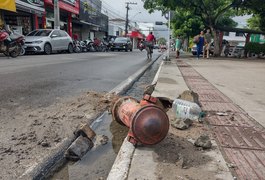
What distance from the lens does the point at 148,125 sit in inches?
103

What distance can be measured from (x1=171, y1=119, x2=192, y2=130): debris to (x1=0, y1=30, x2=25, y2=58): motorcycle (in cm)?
1216

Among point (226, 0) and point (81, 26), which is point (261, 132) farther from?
point (81, 26)

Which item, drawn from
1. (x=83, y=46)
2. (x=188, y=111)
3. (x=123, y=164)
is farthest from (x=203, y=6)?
(x=123, y=164)

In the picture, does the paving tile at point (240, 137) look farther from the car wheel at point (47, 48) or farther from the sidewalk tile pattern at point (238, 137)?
the car wheel at point (47, 48)

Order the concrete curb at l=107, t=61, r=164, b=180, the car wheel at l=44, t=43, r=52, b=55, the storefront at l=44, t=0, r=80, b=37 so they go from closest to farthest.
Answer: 1. the concrete curb at l=107, t=61, r=164, b=180
2. the car wheel at l=44, t=43, r=52, b=55
3. the storefront at l=44, t=0, r=80, b=37

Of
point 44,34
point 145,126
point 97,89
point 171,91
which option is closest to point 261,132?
point 145,126

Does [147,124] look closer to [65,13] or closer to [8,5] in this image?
[8,5]

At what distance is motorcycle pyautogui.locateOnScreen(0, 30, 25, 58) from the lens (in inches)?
531

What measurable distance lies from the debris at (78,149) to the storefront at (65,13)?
24.6 metres

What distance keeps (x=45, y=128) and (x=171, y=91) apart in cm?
289

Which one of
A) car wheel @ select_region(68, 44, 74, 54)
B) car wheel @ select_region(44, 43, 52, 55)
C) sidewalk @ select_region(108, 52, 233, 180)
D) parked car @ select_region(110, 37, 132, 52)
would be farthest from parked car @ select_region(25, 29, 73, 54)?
sidewalk @ select_region(108, 52, 233, 180)

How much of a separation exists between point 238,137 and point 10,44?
1288 cm

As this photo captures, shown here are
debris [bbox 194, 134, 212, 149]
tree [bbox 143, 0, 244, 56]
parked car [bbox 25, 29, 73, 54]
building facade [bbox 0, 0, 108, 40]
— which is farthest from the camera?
building facade [bbox 0, 0, 108, 40]

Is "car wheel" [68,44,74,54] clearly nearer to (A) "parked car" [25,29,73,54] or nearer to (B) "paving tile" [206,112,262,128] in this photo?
(A) "parked car" [25,29,73,54]
